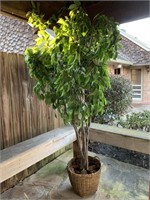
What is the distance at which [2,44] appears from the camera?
3.63 meters

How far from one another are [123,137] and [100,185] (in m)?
0.72

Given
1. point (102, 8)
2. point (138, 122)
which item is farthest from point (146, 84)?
point (102, 8)

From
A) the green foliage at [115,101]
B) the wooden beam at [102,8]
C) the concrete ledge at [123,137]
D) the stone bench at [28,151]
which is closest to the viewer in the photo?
the stone bench at [28,151]

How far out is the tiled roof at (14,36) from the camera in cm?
372

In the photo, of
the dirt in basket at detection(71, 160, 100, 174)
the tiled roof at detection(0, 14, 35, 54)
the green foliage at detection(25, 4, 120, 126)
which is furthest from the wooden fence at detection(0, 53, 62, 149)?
the tiled roof at detection(0, 14, 35, 54)

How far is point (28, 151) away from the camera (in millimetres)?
1940

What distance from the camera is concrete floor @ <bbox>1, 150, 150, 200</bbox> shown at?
206 cm

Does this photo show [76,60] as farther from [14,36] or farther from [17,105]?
[14,36]

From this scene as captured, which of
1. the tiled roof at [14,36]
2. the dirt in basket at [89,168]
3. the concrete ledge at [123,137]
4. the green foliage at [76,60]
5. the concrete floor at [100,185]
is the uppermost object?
the tiled roof at [14,36]

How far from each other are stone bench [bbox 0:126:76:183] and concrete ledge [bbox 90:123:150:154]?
16.1 inches

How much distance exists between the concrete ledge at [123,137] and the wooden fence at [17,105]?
81 centimetres

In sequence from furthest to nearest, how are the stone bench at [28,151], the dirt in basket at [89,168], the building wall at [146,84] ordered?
the building wall at [146,84] < the dirt in basket at [89,168] < the stone bench at [28,151]

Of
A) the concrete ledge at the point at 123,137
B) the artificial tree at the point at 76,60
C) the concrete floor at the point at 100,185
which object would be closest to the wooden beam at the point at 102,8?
the artificial tree at the point at 76,60

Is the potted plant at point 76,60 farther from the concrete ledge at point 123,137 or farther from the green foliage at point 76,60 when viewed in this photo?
the concrete ledge at point 123,137
